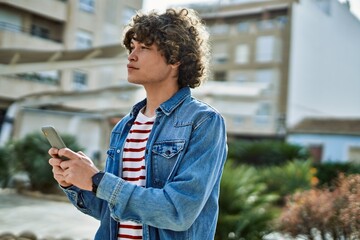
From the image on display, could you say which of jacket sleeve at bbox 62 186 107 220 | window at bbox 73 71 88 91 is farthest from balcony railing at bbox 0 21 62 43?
jacket sleeve at bbox 62 186 107 220

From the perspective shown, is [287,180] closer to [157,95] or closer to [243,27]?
[157,95]

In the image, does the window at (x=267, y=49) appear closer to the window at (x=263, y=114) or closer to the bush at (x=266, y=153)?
the window at (x=263, y=114)

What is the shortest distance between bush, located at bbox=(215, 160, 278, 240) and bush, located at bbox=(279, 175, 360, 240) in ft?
0.93

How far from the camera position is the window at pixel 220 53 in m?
34.5

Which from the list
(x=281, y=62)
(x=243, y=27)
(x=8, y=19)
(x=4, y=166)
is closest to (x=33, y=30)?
(x=8, y=19)

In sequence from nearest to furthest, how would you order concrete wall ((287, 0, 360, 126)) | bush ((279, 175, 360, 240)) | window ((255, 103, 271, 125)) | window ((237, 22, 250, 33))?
bush ((279, 175, 360, 240)) < concrete wall ((287, 0, 360, 126)) < window ((255, 103, 271, 125)) < window ((237, 22, 250, 33))

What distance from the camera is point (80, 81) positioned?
15617 millimetres

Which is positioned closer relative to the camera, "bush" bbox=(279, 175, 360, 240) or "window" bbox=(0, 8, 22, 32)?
"bush" bbox=(279, 175, 360, 240)

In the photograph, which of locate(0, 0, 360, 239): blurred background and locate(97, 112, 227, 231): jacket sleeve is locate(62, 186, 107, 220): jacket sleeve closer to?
locate(97, 112, 227, 231): jacket sleeve

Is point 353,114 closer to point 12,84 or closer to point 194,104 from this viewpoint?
point 12,84

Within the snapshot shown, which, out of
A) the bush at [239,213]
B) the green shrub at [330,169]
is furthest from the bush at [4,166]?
the green shrub at [330,169]

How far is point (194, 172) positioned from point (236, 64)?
3306cm

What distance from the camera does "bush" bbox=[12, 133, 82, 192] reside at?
33.7 feet

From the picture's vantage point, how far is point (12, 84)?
38.8 feet
